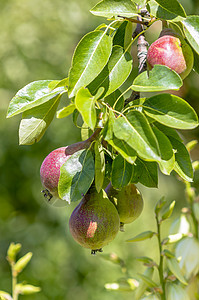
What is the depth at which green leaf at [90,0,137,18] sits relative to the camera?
0.55 m

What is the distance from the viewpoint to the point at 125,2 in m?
0.57

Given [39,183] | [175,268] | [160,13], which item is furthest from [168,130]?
[39,183]

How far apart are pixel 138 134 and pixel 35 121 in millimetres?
182

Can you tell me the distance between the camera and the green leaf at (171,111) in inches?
18.8

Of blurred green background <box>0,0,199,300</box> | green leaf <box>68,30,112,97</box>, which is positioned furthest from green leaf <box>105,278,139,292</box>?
blurred green background <box>0,0,199,300</box>

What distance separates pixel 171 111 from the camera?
0.50m

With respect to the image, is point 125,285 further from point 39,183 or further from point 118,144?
point 39,183

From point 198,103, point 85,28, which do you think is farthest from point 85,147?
point 85,28

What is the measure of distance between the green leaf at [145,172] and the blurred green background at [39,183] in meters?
1.44

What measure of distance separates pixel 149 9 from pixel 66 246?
1807 mm

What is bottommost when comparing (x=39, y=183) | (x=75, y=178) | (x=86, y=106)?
(x=39, y=183)

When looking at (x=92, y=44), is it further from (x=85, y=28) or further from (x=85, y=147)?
(x=85, y=28)

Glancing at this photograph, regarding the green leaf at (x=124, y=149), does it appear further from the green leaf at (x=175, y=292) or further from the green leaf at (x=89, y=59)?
the green leaf at (x=175, y=292)

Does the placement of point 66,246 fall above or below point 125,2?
below
